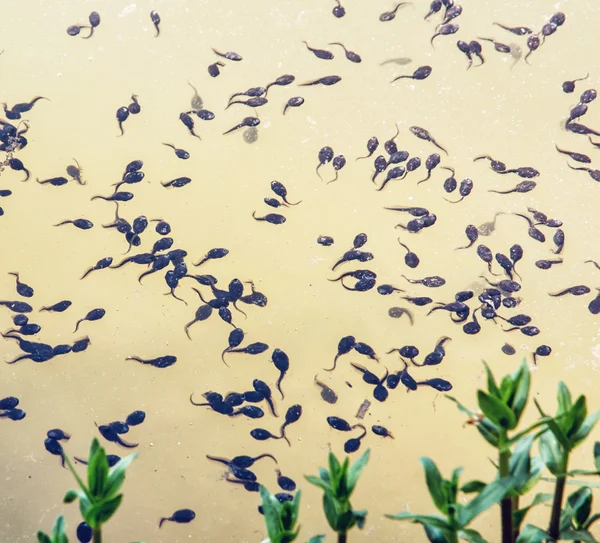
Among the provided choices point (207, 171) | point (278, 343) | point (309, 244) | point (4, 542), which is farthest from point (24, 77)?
point (4, 542)

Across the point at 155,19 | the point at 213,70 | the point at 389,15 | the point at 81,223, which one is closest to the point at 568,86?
the point at 389,15

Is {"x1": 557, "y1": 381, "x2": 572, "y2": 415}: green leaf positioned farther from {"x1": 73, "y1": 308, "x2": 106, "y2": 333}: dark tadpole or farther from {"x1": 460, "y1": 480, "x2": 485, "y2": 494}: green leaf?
{"x1": 73, "y1": 308, "x2": 106, "y2": 333}: dark tadpole

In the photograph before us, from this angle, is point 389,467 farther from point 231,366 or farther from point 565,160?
point 565,160

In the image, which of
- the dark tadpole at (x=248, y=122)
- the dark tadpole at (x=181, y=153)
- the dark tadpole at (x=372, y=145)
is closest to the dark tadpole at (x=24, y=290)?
the dark tadpole at (x=181, y=153)

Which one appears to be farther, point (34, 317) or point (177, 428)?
point (34, 317)

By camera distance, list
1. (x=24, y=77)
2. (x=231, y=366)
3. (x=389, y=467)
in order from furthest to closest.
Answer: (x=24, y=77) → (x=231, y=366) → (x=389, y=467)
